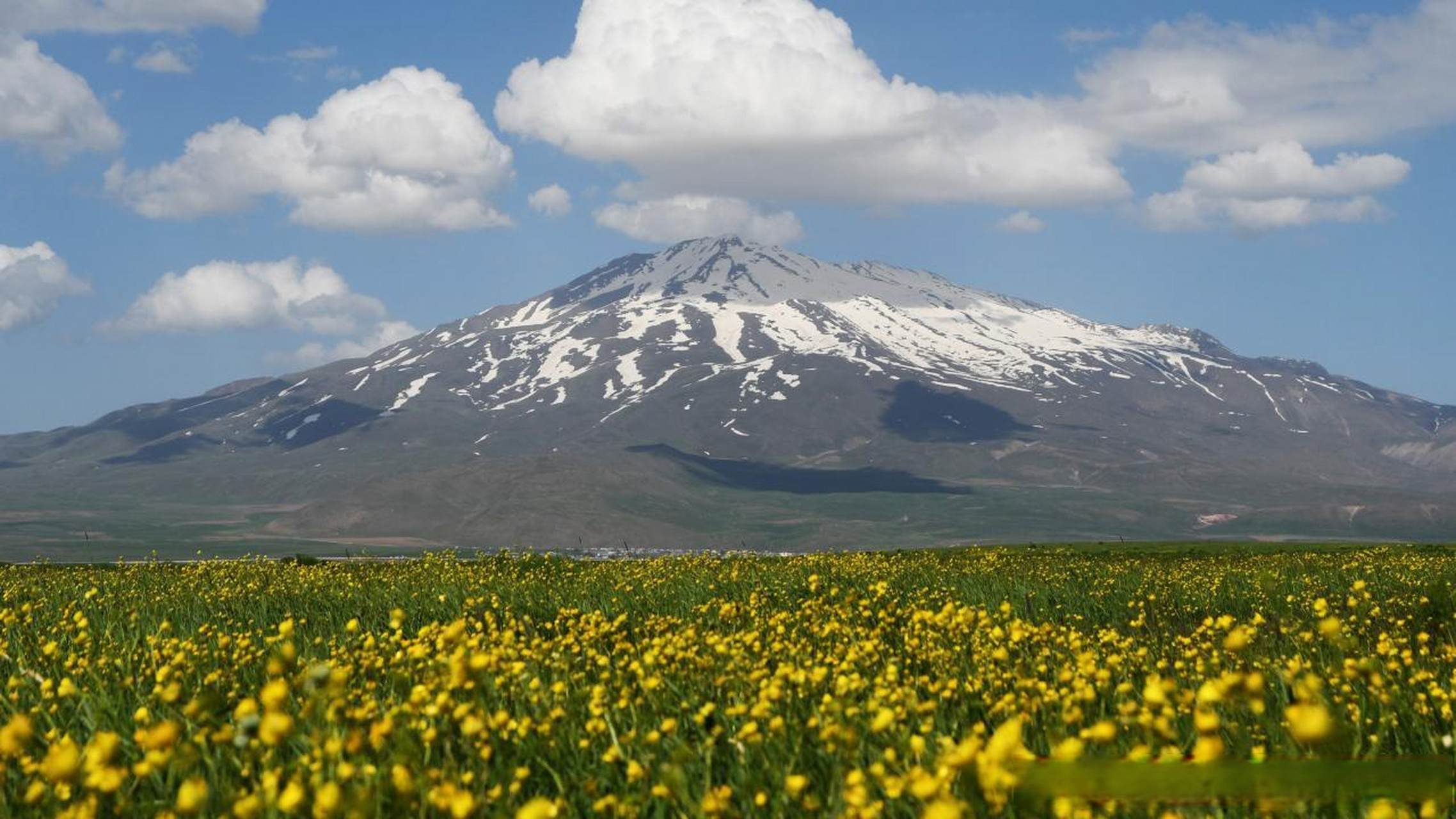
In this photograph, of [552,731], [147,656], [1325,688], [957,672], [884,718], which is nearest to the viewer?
[884,718]

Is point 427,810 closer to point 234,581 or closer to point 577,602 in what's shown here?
point 577,602

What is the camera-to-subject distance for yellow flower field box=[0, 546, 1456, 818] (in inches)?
142

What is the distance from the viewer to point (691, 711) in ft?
24.2

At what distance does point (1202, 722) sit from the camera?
2.93 m

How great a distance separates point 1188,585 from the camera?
72.2 feet

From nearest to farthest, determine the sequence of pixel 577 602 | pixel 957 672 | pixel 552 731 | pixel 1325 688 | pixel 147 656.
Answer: pixel 552 731
pixel 1325 688
pixel 957 672
pixel 147 656
pixel 577 602

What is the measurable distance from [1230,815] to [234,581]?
19.8 meters

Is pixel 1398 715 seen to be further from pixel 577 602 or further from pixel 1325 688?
pixel 577 602

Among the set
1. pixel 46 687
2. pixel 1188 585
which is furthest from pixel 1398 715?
pixel 1188 585

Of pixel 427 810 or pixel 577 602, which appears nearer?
pixel 427 810

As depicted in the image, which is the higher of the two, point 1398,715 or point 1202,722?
point 1202,722

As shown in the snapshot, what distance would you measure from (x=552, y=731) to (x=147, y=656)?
552cm

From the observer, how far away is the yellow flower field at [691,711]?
3.60 metres

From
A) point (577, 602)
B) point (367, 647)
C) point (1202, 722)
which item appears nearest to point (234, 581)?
point (577, 602)
